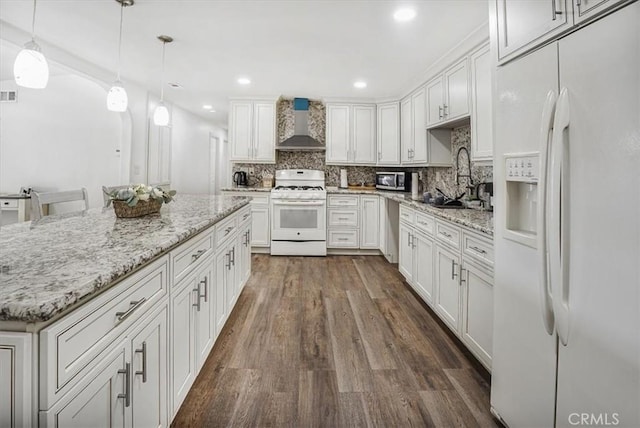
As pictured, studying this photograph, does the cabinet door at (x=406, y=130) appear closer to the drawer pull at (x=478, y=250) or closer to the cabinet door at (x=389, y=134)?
the cabinet door at (x=389, y=134)

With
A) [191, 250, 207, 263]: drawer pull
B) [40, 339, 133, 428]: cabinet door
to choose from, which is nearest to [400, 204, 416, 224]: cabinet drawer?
[191, 250, 207, 263]: drawer pull

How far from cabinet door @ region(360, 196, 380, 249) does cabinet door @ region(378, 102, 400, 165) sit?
2.18ft

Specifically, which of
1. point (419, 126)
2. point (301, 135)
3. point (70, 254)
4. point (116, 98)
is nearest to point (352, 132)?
point (301, 135)

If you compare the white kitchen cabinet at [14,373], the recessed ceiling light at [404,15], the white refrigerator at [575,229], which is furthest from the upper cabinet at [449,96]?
the white kitchen cabinet at [14,373]

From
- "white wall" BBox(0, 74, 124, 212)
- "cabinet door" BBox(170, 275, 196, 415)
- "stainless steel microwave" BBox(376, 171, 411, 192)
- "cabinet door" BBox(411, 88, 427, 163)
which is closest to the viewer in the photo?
"cabinet door" BBox(170, 275, 196, 415)

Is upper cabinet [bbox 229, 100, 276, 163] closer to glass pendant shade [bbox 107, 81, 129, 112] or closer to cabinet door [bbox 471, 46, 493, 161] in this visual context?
glass pendant shade [bbox 107, 81, 129, 112]

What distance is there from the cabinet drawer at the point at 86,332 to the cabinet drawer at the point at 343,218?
12.7 ft

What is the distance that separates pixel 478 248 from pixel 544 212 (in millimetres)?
892

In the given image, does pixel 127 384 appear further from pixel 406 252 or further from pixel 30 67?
pixel 406 252

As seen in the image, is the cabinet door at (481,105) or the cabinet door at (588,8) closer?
the cabinet door at (588,8)

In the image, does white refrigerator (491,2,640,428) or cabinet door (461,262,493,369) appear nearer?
white refrigerator (491,2,640,428)

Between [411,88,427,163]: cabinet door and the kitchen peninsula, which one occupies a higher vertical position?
[411,88,427,163]: cabinet door

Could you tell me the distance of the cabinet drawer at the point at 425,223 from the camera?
9.03 ft

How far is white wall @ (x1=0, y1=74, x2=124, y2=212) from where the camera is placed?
15.6ft
